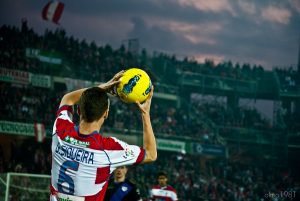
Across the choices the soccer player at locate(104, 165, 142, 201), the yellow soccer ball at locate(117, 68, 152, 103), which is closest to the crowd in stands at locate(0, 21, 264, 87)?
the soccer player at locate(104, 165, 142, 201)

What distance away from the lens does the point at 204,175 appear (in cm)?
2928

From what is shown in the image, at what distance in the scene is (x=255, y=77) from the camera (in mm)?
38500

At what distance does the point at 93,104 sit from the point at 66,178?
0.49 m

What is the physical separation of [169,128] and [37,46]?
9291 millimetres

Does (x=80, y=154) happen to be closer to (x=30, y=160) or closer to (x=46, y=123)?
(x=30, y=160)

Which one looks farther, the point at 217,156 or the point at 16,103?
the point at 217,156

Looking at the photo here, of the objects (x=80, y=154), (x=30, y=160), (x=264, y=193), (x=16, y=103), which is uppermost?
(x=80, y=154)

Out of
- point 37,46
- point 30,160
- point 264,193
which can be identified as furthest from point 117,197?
point 264,193

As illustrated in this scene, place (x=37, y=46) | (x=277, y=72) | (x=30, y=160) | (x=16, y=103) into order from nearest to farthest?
(x=30, y=160)
(x=16, y=103)
(x=37, y=46)
(x=277, y=72)

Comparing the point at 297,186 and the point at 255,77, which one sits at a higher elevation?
the point at 255,77

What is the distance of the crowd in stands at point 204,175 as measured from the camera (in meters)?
22.0

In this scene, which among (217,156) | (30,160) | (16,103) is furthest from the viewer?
(217,156)

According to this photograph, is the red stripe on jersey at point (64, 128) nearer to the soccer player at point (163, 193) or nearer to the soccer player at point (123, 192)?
the soccer player at point (123, 192)

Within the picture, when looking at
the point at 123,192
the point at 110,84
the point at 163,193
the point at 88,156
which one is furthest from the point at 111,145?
the point at 163,193
